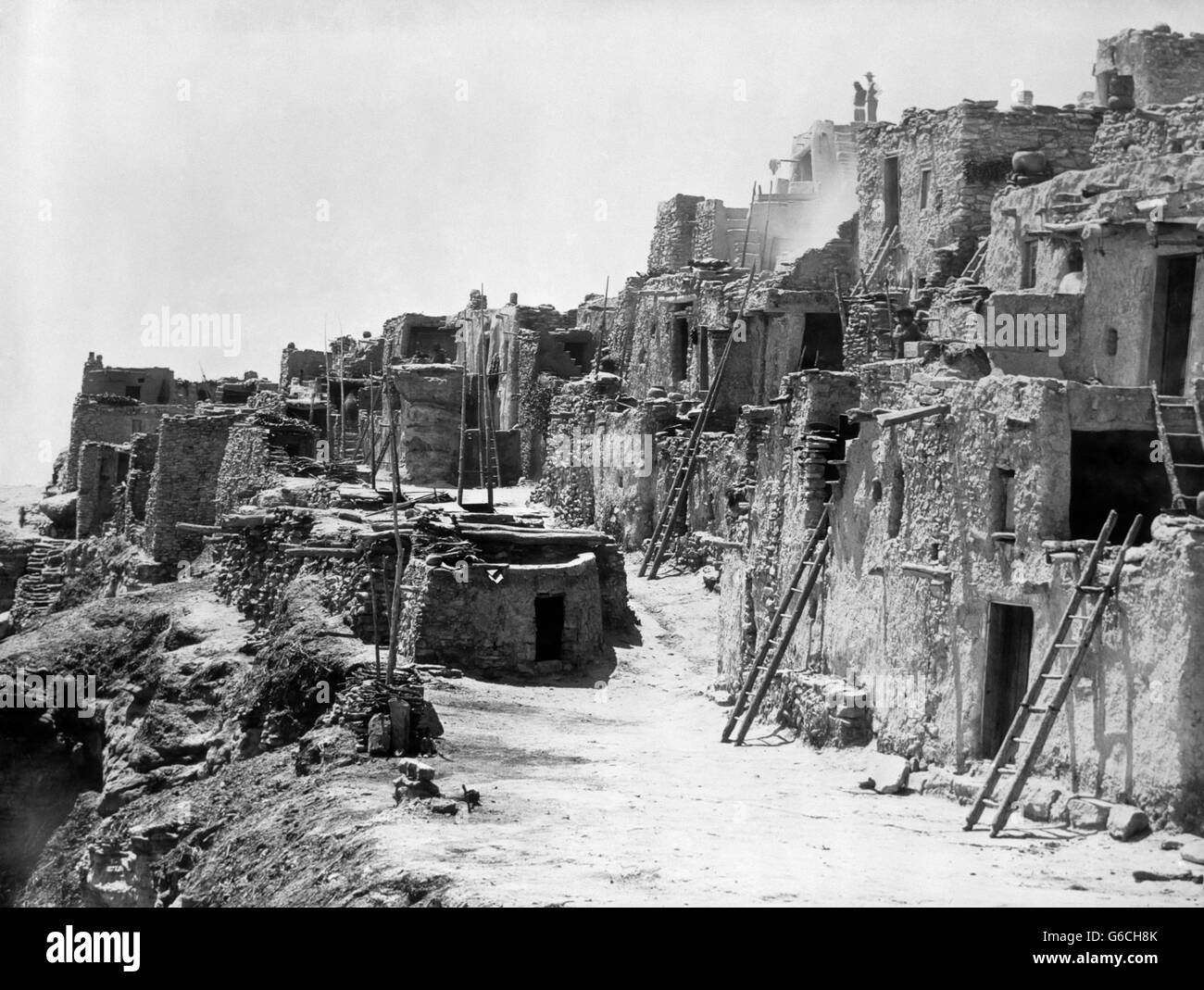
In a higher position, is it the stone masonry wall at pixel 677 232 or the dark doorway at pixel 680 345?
the stone masonry wall at pixel 677 232

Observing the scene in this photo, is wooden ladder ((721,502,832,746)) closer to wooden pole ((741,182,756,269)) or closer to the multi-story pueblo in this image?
the multi-story pueblo

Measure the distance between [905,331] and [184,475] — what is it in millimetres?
18278

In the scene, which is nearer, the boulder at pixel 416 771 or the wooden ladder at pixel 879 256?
the boulder at pixel 416 771

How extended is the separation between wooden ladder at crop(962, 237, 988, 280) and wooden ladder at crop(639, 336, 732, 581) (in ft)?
19.8

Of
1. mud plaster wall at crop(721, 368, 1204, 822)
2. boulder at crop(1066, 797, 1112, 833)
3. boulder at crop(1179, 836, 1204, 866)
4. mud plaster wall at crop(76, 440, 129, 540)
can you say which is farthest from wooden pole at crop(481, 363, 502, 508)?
boulder at crop(1179, 836, 1204, 866)

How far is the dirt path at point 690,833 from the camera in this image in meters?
13.8

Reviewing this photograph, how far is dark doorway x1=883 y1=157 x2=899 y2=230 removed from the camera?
119 feet

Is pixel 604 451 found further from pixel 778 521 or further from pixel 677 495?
pixel 778 521

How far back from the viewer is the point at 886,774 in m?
18.9

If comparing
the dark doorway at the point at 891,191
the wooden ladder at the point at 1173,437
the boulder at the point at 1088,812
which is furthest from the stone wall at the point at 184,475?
the boulder at the point at 1088,812

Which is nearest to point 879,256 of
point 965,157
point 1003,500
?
point 965,157

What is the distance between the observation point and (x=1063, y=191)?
2706 cm

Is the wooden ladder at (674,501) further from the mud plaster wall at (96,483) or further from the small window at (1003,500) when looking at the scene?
the mud plaster wall at (96,483)
